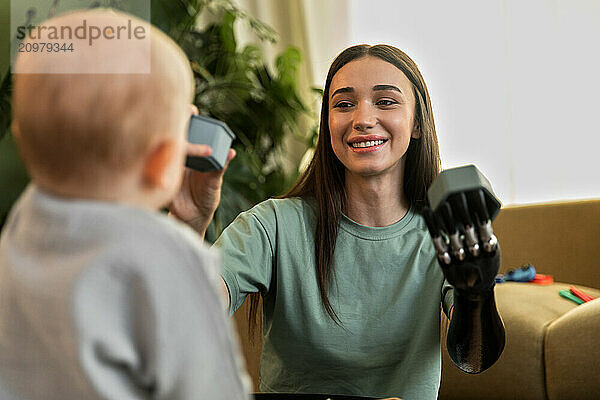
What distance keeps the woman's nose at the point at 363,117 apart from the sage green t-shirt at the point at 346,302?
17 centimetres

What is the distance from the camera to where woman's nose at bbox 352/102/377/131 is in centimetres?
120

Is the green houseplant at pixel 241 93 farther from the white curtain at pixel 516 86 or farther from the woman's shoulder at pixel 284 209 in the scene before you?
the woman's shoulder at pixel 284 209

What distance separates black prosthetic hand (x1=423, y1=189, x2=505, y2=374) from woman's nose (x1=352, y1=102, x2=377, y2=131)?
0.34 meters

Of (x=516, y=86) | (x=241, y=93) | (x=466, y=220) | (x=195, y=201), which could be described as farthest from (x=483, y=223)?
(x=241, y=93)

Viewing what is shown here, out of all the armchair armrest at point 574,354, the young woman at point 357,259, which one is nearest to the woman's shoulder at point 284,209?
the young woman at point 357,259

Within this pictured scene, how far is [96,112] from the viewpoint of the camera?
1.50 feet

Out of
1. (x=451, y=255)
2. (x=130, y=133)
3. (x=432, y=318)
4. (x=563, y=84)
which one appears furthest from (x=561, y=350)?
(x=130, y=133)

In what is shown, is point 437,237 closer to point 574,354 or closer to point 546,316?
point 574,354

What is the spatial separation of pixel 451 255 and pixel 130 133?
550mm

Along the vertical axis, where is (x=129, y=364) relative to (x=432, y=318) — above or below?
above

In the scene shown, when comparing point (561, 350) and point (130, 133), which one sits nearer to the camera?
point (130, 133)

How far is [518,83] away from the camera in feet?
8.57

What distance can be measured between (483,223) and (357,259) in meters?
0.39

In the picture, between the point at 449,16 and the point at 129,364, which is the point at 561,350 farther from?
the point at 449,16
